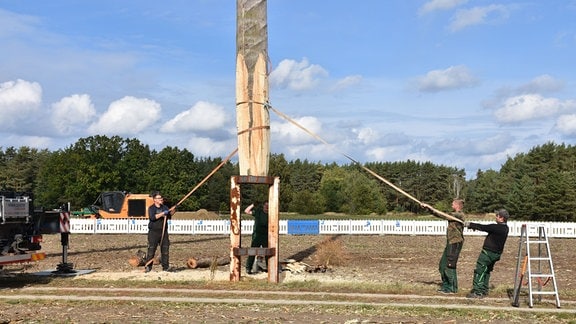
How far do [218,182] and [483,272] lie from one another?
80.8 m

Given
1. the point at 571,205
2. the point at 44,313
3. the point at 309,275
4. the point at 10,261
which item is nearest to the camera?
the point at 44,313

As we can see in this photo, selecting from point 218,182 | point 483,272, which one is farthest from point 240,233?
point 218,182

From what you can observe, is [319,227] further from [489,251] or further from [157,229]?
[489,251]

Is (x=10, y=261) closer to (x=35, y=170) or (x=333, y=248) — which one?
(x=333, y=248)

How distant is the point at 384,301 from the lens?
1049cm

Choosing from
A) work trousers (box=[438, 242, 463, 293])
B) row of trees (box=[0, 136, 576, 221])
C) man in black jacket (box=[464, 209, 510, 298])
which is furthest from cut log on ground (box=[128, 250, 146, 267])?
row of trees (box=[0, 136, 576, 221])

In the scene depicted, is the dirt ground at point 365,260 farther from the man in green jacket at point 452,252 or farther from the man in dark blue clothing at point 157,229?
the man in green jacket at point 452,252

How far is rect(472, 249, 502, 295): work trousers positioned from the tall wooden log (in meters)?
4.43

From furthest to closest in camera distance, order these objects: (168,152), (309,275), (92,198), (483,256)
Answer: (168,152) → (92,198) → (309,275) → (483,256)

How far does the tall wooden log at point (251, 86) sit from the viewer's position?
12.8 meters

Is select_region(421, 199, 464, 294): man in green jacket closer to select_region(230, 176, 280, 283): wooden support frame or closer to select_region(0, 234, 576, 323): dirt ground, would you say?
select_region(0, 234, 576, 323): dirt ground

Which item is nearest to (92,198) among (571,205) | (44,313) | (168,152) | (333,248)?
(168,152)

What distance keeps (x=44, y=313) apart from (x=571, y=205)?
200ft

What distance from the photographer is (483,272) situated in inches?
437
